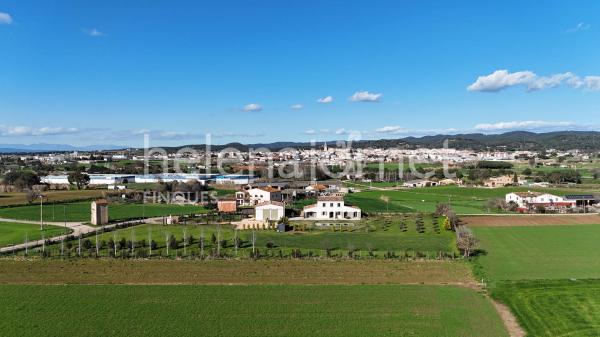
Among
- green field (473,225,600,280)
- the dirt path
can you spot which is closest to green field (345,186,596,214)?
green field (473,225,600,280)

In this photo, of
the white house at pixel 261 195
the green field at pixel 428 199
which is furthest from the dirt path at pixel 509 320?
the white house at pixel 261 195

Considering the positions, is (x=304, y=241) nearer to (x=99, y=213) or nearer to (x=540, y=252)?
(x=540, y=252)

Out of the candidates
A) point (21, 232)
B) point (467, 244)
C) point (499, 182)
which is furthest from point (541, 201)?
point (21, 232)

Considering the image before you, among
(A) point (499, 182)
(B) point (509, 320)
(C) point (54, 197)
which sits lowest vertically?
(B) point (509, 320)

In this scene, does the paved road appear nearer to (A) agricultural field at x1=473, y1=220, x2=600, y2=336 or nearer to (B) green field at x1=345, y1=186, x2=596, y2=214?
(B) green field at x1=345, y1=186, x2=596, y2=214

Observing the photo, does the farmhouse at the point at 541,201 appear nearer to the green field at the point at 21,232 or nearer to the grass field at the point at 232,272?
the grass field at the point at 232,272
